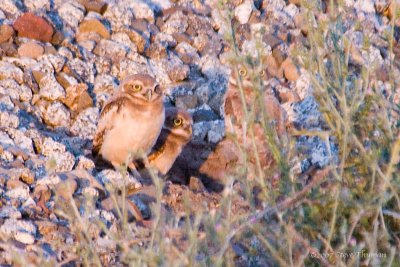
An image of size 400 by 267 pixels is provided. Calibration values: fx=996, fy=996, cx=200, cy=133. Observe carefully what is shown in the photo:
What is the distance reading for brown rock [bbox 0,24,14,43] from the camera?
7219 mm

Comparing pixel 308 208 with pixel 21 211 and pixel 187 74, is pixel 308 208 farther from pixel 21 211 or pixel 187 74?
pixel 187 74

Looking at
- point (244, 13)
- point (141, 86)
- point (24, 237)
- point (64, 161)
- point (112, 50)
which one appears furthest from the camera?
point (244, 13)

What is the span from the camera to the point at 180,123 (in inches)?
288

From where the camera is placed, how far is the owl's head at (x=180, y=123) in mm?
7273

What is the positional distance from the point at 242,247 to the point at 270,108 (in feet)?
8.25

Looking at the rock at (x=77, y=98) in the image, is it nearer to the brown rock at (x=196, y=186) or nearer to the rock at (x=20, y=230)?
the brown rock at (x=196, y=186)

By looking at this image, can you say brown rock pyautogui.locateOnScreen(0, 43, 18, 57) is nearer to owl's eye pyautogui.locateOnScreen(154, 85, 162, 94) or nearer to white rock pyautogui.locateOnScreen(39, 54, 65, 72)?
white rock pyautogui.locateOnScreen(39, 54, 65, 72)

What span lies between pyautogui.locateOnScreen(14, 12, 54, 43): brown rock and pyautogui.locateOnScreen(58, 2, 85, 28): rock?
0.33 m

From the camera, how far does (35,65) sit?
23.2ft

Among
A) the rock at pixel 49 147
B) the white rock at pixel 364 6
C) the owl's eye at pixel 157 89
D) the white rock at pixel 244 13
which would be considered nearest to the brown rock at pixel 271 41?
the white rock at pixel 244 13

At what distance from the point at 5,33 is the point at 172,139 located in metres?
1.45

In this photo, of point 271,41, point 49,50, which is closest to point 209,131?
point 271,41

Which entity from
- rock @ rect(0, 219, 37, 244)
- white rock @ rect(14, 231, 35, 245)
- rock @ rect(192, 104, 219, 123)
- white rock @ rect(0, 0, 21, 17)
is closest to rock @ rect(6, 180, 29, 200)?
rock @ rect(0, 219, 37, 244)

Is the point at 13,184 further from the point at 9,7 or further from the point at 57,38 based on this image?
the point at 9,7
